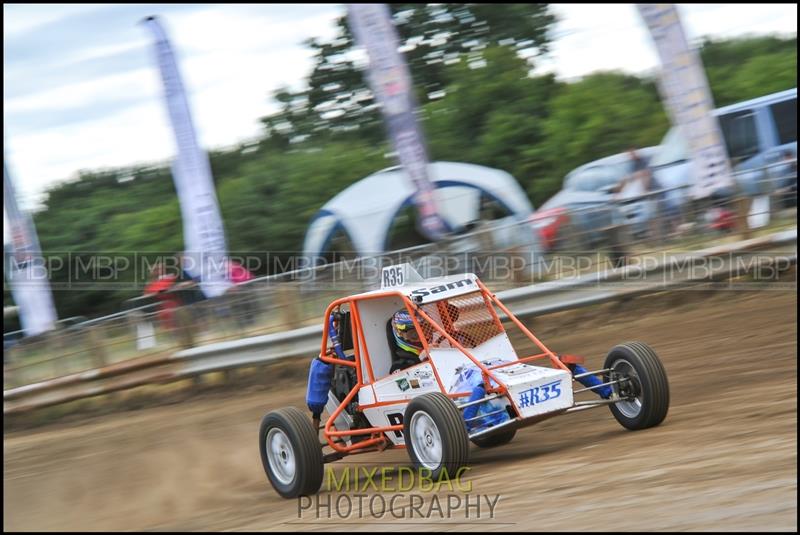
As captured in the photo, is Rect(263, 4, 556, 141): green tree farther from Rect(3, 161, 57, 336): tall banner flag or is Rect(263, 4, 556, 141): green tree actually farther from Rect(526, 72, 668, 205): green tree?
Rect(3, 161, 57, 336): tall banner flag

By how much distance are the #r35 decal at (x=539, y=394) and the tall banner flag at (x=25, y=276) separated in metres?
8.65

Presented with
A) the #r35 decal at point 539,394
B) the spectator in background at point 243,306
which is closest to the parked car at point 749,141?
the spectator in background at point 243,306

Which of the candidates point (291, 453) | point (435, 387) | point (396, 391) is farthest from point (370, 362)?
point (291, 453)

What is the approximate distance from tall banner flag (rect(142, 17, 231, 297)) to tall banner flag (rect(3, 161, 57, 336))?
7.35ft

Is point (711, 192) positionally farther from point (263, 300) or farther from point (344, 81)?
point (344, 81)

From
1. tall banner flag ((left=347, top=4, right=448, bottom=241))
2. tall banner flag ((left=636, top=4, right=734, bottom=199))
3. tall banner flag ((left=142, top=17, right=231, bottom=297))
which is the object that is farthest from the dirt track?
tall banner flag ((left=347, top=4, right=448, bottom=241))

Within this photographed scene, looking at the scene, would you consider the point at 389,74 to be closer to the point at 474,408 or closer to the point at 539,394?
the point at 474,408

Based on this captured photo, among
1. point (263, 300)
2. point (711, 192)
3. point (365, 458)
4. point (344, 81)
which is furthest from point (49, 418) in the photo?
point (344, 81)

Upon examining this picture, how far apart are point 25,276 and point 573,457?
31.3 feet

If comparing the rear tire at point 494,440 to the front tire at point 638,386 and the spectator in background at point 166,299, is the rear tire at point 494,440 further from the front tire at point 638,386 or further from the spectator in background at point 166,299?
the spectator in background at point 166,299

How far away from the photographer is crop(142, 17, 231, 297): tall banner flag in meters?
12.1

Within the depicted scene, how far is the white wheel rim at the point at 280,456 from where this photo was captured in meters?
6.51

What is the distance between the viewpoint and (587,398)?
26.5 feet

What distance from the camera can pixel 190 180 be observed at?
40.3ft
